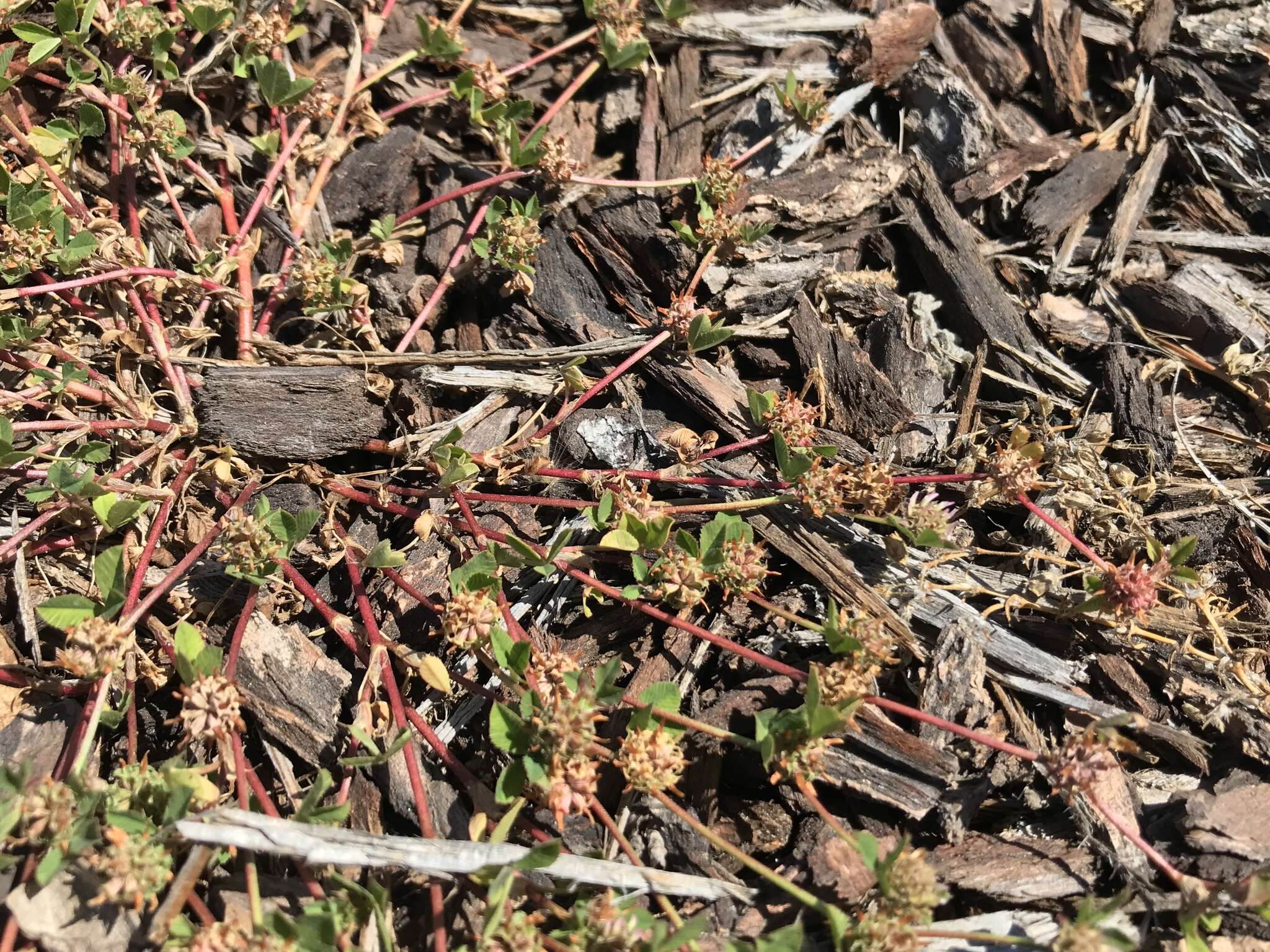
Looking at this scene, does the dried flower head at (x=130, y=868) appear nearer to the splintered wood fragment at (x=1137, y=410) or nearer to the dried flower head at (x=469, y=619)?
the dried flower head at (x=469, y=619)

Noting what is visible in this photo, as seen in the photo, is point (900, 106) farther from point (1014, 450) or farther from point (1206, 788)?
point (1206, 788)

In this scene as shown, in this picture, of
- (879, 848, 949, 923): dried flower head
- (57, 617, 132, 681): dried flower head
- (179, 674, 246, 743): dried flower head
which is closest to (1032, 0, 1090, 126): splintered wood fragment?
(879, 848, 949, 923): dried flower head

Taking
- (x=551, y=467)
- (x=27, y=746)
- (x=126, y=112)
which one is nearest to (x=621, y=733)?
(x=551, y=467)

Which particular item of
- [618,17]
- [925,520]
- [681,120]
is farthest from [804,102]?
[925,520]

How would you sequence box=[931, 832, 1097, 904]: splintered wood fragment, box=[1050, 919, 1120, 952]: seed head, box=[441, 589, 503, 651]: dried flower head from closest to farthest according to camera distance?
box=[1050, 919, 1120, 952]: seed head, box=[931, 832, 1097, 904]: splintered wood fragment, box=[441, 589, 503, 651]: dried flower head

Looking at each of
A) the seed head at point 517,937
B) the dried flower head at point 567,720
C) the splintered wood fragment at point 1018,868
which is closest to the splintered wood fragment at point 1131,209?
the splintered wood fragment at point 1018,868

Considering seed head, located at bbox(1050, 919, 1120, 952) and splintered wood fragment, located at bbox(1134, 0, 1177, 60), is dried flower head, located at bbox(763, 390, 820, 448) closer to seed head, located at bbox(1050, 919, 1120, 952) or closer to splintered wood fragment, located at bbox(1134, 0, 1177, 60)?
seed head, located at bbox(1050, 919, 1120, 952)
